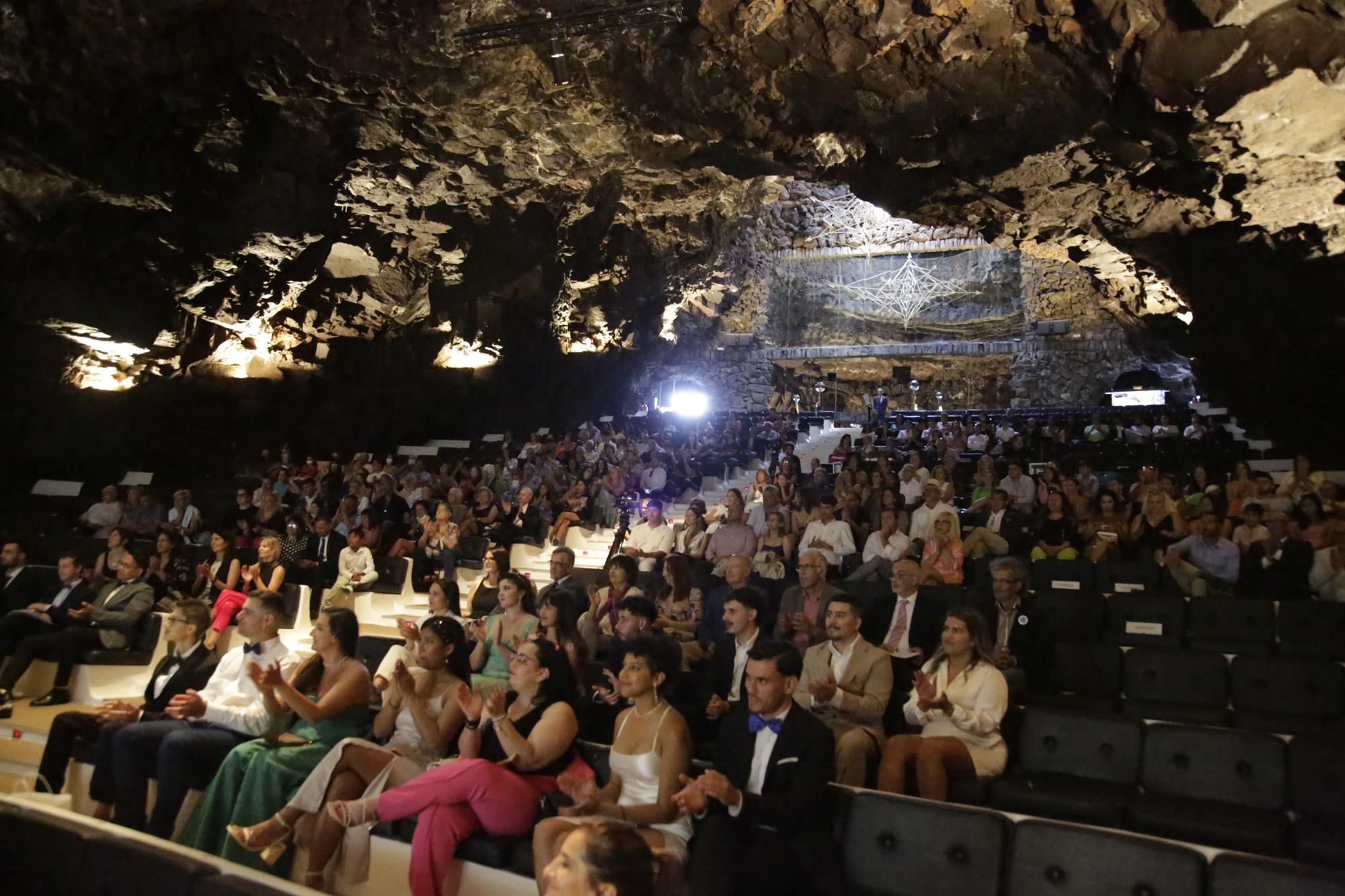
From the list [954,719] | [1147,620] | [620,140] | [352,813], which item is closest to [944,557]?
[1147,620]

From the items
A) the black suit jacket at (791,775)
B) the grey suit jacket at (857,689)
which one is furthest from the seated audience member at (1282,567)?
the black suit jacket at (791,775)

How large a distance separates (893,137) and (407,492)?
6.94 metres

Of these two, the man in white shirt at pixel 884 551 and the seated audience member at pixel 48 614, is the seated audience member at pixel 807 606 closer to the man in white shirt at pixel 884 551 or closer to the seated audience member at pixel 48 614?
the man in white shirt at pixel 884 551

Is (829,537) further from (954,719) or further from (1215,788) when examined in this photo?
(1215,788)

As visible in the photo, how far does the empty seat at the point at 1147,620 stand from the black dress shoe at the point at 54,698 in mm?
6670

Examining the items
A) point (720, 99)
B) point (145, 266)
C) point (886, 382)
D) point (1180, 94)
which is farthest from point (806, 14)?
point (886, 382)

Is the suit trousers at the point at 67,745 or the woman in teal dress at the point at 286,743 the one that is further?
the suit trousers at the point at 67,745

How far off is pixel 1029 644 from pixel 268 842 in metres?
3.68

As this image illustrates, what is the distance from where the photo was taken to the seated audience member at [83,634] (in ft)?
18.3

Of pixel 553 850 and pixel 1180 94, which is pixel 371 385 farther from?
pixel 553 850

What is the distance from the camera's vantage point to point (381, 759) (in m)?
3.19

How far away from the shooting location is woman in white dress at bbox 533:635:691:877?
261 cm

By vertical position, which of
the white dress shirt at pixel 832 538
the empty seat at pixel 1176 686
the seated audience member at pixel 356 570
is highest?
the white dress shirt at pixel 832 538

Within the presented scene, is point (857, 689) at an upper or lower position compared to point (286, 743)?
upper
